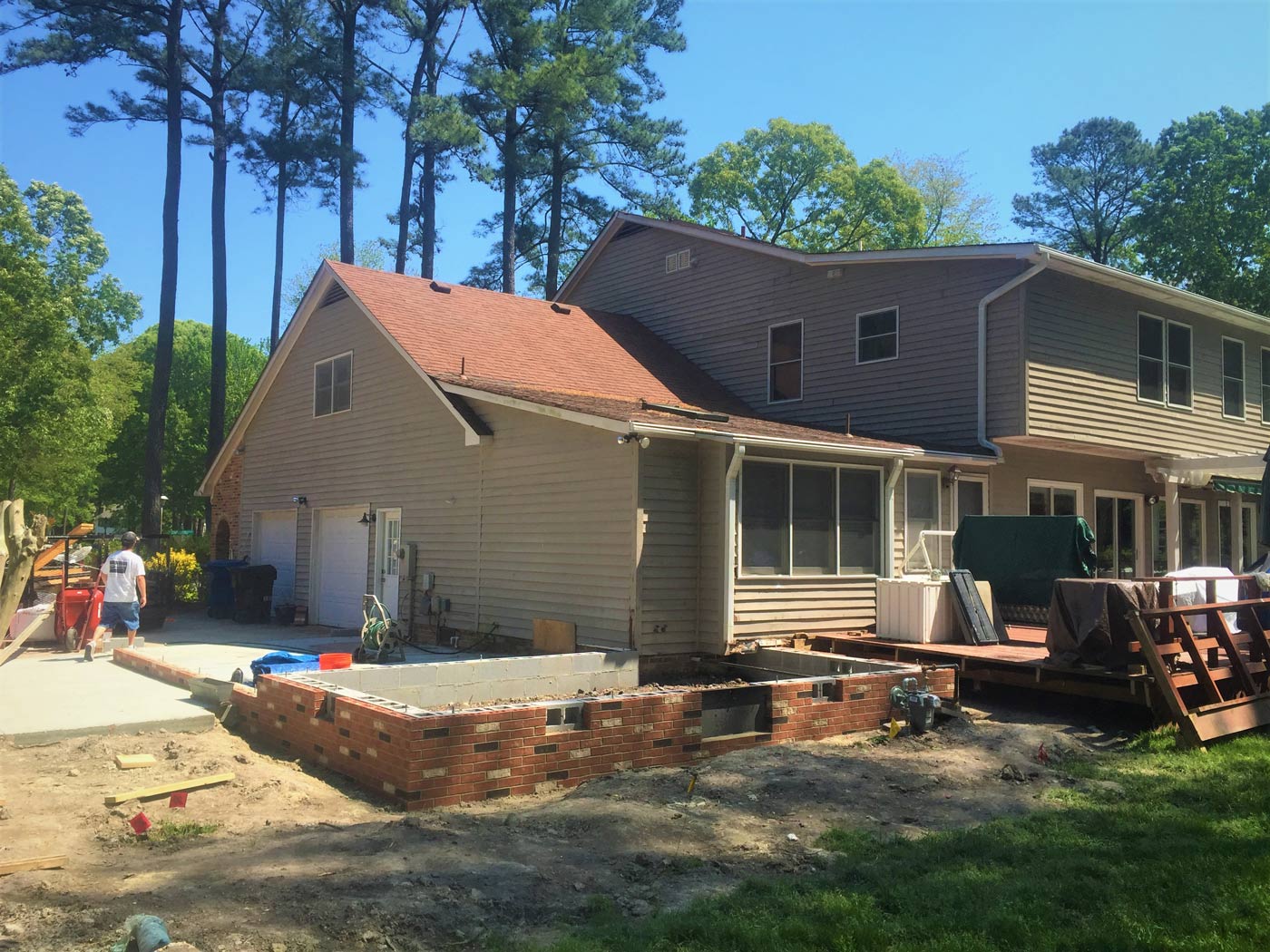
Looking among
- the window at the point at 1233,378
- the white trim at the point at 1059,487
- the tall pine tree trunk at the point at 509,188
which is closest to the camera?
the white trim at the point at 1059,487

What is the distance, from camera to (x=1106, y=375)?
636 inches

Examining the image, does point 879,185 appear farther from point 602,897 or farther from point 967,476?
point 602,897

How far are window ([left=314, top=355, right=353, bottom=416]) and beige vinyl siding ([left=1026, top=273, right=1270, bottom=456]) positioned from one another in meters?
11.2

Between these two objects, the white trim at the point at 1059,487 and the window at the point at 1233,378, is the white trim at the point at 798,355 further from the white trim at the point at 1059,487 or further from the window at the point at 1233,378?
the window at the point at 1233,378

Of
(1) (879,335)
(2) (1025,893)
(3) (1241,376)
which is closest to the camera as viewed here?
(2) (1025,893)

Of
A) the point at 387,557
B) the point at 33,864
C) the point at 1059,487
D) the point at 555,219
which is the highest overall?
the point at 555,219

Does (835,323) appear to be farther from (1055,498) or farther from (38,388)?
(38,388)

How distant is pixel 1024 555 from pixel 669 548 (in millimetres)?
4705

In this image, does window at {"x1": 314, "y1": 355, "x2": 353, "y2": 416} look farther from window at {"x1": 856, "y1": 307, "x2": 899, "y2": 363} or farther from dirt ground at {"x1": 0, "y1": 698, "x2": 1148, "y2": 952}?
dirt ground at {"x1": 0, "y1": 698, "x2": 1148, "y2": 952}

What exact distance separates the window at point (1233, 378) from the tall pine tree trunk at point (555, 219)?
18.7 meters

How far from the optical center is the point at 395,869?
4.91 meters

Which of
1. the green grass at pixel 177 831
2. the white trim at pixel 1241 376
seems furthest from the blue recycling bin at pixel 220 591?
the white trim at pixel 1241 376

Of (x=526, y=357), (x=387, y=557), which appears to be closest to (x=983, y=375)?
(x=526, y=357)

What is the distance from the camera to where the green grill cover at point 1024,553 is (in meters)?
12.4
